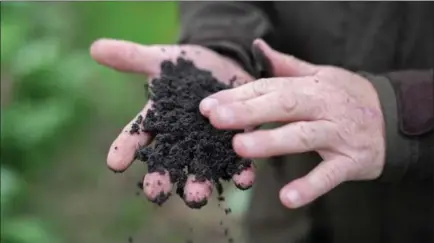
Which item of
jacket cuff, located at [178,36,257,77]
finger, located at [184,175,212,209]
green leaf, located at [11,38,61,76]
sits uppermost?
green leaf, located at [11,38,61,76]

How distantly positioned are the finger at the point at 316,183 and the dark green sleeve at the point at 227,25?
227mm

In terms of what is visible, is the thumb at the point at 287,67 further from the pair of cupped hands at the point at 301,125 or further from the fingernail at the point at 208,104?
the fingernail at the point at 208,104

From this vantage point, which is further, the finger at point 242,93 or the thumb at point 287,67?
the thumb at point 287,67

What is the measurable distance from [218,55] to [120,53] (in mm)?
119

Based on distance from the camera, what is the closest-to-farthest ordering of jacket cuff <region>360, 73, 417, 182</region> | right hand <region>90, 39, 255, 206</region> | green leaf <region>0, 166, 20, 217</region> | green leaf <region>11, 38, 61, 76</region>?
jacket cuff <region>360, 73, 417, 182</region>, right hand <region>90, 39, 255, 206</region>, green leaf <region>0, 166, 20, 217</region>, green leaf <region>11, 38, 61, 76</region>

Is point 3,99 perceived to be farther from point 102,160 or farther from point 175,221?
point 175,221

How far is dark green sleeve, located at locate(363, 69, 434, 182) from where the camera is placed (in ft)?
2.22

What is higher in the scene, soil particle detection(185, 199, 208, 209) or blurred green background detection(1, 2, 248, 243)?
blurred green background detection(1, 2, 248, 243)

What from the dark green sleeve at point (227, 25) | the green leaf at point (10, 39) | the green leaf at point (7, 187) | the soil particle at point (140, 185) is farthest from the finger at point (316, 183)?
the green leaf at point (10, 39)

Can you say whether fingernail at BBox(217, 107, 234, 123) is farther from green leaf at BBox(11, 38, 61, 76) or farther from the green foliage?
green leaf at BBox(11, 38, 61, 76)

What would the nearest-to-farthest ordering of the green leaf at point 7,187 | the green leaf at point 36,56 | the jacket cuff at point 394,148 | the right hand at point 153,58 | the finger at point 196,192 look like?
1. the finger at point 196,192
2. the jacket cuff at point 394,148
3. the right hand at point 153,58
4. the green leaf at point 7,187
5. the green leaf at point 36,56

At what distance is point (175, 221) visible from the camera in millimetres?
604

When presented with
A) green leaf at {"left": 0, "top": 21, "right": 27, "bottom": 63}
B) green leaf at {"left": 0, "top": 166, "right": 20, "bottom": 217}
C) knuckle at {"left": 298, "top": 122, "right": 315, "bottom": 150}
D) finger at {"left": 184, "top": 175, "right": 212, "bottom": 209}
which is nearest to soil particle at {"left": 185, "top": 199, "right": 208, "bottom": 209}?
finger at {"left": 184, "top": 175, "right": 212, "bottom": 209}

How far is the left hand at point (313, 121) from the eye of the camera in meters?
0.58
